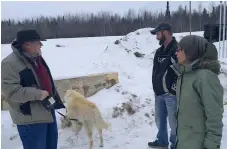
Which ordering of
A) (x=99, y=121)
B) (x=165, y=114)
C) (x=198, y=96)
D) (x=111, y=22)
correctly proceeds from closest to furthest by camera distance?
(x=198, y=96), (x=165, y=114), (x=99, y=121), (x=111, y=22)

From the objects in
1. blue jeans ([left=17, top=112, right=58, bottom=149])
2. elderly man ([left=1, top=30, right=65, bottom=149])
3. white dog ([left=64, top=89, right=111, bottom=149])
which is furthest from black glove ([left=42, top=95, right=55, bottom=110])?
white dog ([left=64, top=89, right=111, bottom=149])

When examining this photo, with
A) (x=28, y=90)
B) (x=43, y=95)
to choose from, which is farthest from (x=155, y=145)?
(x=28, y=90)

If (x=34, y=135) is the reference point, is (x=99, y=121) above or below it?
below

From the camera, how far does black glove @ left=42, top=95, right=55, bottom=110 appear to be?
3332 mm

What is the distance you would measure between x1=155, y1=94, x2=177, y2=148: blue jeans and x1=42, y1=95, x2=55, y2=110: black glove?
1561mm

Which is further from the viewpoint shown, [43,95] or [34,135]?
[34,135]

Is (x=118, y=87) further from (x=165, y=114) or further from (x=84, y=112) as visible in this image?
(x=165, y=114)

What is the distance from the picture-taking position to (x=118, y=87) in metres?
7.23

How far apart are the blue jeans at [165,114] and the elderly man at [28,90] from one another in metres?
1.57

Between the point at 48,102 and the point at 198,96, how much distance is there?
5.34 feet

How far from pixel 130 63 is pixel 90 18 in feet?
94.0

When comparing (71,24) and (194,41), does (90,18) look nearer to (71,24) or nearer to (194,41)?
(71,24)

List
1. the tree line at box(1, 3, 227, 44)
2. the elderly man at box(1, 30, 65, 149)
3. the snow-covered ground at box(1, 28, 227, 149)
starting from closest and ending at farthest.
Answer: the elderly man at box(1, 30, 65, 149)
the snow-covered ground at box(1, 28, 227, 149)
the tree line at box(1, 3, 227, 44)

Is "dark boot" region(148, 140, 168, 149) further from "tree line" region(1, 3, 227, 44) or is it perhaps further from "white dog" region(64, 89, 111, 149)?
"tree line" region(1, 3, 227, 44)
